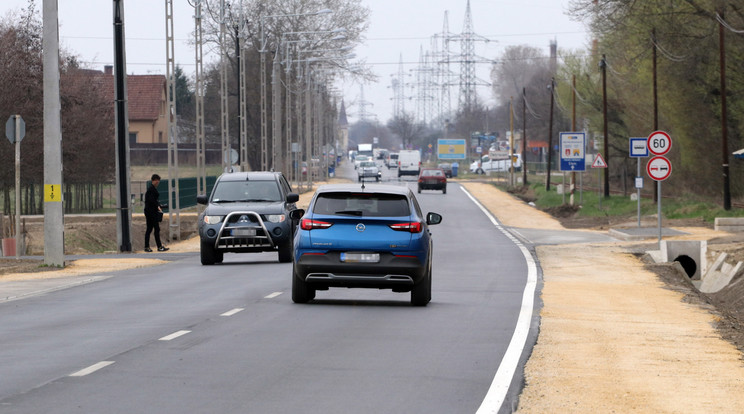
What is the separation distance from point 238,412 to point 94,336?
516 centimetres

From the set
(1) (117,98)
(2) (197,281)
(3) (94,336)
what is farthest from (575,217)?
(3) (94,336)

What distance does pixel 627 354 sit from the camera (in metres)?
12.3

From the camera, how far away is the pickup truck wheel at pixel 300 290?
16.8m

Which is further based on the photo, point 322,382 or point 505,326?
point 505,326

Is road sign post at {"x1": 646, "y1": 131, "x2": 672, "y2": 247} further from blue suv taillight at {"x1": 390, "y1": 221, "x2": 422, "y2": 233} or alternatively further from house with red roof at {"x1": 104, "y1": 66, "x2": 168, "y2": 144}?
house with red roof at {"x1": 104, "y1": 66, "x2": 168, "y2": 144}

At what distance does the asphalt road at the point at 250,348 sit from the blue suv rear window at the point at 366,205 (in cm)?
127

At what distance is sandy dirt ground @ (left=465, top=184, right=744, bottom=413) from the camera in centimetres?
934

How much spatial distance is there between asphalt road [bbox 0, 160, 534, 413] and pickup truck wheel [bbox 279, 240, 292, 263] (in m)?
4.00

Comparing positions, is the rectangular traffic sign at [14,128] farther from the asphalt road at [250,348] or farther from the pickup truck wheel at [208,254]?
the asphalt road at [250,348]

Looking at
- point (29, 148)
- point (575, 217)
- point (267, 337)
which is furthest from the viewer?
point (575, 217)

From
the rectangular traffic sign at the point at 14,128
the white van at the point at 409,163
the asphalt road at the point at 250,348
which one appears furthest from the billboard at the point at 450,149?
the asphalt road at the point at 250,348

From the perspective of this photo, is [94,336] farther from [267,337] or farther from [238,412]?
[238,412]

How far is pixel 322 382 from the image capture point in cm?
1004

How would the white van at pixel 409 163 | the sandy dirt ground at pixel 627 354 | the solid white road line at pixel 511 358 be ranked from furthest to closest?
1. the white van at pixel 409 163
2. the sandy dirt ground at pixel 627 354
3. the solid white road line at pixel 511 358
